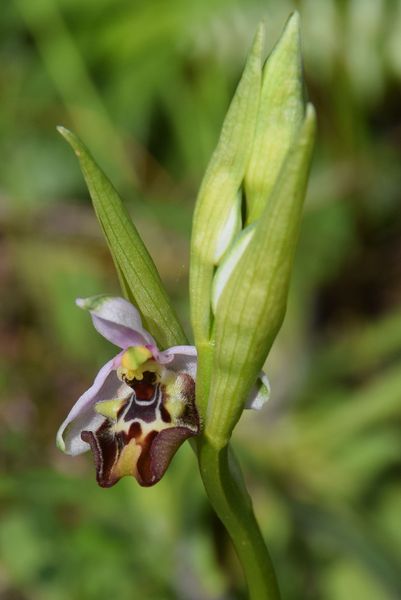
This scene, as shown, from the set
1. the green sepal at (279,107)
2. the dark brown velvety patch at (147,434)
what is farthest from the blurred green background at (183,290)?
the green sepal at (279,107)

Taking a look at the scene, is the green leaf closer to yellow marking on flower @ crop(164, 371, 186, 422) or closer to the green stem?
yellow marking on flower @ crop(164, 371, 186, 422)

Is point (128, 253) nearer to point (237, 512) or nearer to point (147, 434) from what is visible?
point (147, 434)

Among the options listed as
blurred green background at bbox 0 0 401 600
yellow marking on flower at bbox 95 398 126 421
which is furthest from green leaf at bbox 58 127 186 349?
blurred green background at bbox 0 0 401 600

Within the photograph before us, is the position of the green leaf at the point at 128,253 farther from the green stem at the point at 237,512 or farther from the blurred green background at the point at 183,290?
the blurred green background at the point at 183,290

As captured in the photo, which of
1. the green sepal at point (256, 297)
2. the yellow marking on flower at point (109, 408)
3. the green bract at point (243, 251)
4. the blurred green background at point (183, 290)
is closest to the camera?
the green sepal at point (256, 297)

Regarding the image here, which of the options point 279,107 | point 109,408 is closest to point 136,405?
point 109,408

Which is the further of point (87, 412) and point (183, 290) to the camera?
point (183, 290)
